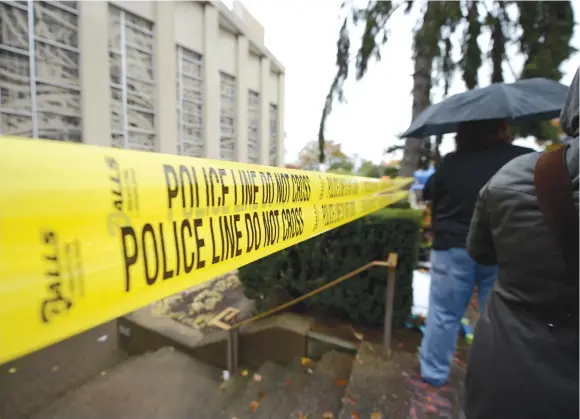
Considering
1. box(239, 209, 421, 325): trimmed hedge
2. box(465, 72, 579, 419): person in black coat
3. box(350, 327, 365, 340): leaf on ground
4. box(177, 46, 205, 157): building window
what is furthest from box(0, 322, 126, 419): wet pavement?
box(177, 46, 205, 157): building window

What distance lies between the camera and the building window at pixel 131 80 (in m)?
6.46

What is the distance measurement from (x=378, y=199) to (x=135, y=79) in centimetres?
646

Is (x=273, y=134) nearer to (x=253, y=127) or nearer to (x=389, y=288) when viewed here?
(x=253, y=127)

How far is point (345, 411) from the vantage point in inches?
89.4

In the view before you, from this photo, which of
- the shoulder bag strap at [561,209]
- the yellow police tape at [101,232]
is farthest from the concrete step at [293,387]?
the shoulder bag strap at [561,209]

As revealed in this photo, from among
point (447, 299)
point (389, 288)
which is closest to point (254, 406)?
point (389, 288)

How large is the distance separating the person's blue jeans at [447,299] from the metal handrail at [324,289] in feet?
1.42

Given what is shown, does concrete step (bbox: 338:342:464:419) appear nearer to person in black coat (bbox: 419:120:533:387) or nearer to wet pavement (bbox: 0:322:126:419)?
person in black coat (bbox: 419:120:533:387)

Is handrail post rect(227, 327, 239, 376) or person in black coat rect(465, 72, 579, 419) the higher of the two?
person in black coat rect(465, 72, 579, 419)

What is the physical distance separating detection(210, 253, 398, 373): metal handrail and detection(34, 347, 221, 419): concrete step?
16.0 inches

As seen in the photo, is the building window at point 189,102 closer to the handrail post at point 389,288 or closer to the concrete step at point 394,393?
the handrail post at point 389,288

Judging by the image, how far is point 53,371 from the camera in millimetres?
4336

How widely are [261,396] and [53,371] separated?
→ 3.33m

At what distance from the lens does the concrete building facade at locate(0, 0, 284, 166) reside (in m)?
5.18
